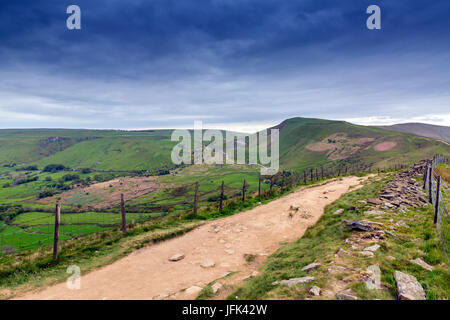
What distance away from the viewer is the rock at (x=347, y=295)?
Answer: 17.8 ft

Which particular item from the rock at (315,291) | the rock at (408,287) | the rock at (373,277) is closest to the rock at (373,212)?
the rock at (373,277)

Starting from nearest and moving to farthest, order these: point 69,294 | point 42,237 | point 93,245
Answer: point 69,294 < point 93,245 < point 42,237

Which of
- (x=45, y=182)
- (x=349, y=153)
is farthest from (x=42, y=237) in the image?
(x=349, y=153)

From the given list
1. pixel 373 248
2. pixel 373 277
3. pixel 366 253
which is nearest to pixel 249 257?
pixel 366 253

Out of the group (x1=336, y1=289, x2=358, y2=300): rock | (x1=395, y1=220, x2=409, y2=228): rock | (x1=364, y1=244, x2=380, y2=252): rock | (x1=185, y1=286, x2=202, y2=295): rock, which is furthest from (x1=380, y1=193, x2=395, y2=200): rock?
(x1=185, y1=286, x2=202, y2=295): rock

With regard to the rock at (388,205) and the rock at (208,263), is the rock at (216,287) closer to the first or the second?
the rock at (208,263)

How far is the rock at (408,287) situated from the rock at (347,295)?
1.04m

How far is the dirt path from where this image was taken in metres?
8.63

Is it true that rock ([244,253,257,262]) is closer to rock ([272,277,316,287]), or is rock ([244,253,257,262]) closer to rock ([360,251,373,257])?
rock ([272,277,316,287])

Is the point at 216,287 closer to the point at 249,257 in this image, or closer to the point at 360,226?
the point at 249,257

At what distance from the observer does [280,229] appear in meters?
15.3

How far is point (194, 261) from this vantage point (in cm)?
1123
